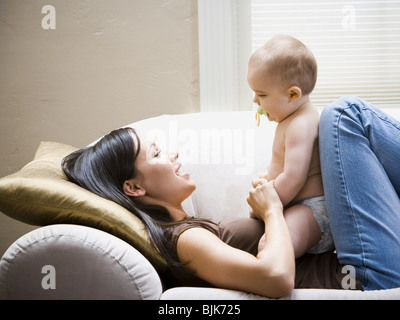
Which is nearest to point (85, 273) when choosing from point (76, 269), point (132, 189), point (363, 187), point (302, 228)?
Answer: point (76, 269)

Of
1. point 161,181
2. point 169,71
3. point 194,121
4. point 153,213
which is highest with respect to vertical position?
point 169,71

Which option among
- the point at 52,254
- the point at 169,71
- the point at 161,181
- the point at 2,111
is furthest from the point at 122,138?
the point at 2,111

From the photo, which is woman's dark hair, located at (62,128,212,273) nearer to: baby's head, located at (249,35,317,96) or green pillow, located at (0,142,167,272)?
green pillow, located at (0,142,167,272)

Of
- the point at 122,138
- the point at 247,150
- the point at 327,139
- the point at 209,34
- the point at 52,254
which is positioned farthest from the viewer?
the point at 209,34

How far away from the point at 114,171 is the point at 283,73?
611 mm

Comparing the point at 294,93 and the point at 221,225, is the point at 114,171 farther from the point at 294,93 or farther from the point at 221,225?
the point at 294,93

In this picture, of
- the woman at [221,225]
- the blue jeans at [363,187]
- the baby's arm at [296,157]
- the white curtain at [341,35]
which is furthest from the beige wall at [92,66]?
the blue jeans at [363,187]

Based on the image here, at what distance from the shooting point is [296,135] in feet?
4.10

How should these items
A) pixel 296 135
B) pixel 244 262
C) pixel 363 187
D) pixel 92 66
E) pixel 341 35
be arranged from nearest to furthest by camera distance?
pixel 244 262 → pixel 363 187 → pixel 296 135 → pixel 92 66 → pixel 341 35

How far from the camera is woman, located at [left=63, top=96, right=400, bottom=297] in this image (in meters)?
1.04

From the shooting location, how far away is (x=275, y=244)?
1061mm

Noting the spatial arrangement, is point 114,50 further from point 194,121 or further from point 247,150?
point 247,150

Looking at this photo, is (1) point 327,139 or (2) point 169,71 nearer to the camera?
(1) point 327,139

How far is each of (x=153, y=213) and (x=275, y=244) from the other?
45cm
